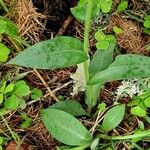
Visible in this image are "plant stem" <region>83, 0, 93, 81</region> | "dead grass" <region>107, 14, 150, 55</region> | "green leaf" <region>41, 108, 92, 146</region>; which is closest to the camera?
"plant stem" <region>83, 0, 93, 81</region>

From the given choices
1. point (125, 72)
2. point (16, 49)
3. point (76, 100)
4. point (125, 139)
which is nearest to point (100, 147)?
point (125, 139)

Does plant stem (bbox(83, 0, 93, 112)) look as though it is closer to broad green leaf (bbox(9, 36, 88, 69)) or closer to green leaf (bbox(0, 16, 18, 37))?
broad green leaf (bbox(9, 36, 88, 69))

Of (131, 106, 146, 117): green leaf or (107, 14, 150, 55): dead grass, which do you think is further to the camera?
(107, 14, 150, 55): dead grass

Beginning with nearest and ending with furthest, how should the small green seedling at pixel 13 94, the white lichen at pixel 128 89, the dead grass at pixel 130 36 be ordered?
the small green seedling at pixel 13 94
the white lichen at pixel 128 89
the dead grass at pixel 130 36

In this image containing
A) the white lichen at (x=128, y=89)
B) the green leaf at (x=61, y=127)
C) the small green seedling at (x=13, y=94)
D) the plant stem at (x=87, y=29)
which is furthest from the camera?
the white lichen at (x=128, y=89)

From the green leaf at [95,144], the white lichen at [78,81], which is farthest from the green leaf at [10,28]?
the green leaf at [95,144]

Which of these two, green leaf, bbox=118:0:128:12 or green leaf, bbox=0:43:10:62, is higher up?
green leaf, bbox=118:0:128:12

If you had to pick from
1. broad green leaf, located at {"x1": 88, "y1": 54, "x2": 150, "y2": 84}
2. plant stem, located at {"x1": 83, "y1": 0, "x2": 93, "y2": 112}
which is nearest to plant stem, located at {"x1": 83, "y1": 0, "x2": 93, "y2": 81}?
plant stem, located at {"x1": 83, "y1": 0, "x2": 93, "y2": 112}

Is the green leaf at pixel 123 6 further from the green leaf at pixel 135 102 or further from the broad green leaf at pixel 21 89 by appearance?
the broad green leaf at pixel 21 89
